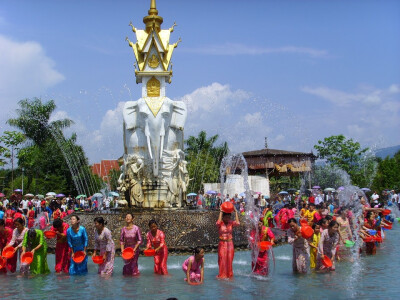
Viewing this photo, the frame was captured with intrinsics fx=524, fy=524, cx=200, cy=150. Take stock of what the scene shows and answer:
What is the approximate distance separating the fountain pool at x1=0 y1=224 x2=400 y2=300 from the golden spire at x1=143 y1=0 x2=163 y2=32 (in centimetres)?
1030

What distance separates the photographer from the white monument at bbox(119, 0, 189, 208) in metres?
17.8

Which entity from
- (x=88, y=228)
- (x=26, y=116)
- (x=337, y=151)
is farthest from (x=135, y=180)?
(x=337, y=151)

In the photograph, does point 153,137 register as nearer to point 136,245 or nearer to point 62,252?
point 62,252

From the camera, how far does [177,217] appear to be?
14.6 m

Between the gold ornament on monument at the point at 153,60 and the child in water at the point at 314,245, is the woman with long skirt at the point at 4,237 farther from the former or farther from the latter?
the gold ornament on monument at the point at 153,60

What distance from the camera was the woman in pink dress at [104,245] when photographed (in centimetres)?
1040

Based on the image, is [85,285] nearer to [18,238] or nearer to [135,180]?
[18,238]

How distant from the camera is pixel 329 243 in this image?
35.8ft

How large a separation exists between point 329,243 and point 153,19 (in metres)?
11.5

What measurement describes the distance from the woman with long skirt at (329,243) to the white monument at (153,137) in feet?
26.0

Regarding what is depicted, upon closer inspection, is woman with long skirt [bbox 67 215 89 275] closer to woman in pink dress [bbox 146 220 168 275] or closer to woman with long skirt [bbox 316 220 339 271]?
woman in pink dress [bbox 146 220 168 275]

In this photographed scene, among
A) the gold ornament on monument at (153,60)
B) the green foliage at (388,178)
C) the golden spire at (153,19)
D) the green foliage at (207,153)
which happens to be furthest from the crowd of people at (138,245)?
the green foliage at (207,153)

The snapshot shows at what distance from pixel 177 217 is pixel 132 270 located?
4128 mm

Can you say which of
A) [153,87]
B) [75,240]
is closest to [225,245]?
[75,240]
